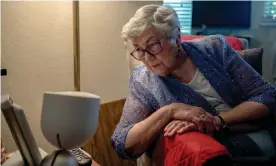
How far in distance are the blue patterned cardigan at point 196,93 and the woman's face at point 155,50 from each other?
0.16 feet

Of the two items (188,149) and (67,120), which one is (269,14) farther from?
(67,120)

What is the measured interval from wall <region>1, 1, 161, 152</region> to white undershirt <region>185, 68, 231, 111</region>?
535 millimetres

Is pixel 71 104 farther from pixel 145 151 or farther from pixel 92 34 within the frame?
pixel 92 34

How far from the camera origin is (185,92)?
4.52ft

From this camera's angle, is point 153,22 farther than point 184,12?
No

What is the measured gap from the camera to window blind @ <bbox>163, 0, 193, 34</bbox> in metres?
3.47

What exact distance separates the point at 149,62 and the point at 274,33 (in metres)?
2.61

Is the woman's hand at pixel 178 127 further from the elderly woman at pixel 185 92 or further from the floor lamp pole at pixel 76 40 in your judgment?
the floor lamp pole at pixel 76 40

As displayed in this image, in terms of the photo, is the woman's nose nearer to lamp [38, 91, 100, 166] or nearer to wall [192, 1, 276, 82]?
lamp [38, 91, 100, 166]

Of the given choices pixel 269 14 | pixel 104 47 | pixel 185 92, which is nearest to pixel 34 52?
pixel 104 47

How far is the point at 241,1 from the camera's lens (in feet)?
11.7

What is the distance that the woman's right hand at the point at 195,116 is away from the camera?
1.20 meters

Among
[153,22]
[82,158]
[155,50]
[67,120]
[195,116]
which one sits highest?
[153,22]

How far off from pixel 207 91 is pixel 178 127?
0.34 meters
